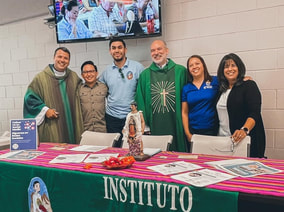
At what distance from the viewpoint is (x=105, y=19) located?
10.6 feet

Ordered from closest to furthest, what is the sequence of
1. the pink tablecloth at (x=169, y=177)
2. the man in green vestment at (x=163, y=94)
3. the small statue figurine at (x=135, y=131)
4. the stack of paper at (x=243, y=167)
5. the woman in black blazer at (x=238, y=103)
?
the pink tablecloth at (x=169, y=177), the stack of paper at (x=243, y=167), the small statue figurine at (x=135, y=131), the woman in black blazer at (x=238, y=103), the man in green vestment at (x=163, y=94)

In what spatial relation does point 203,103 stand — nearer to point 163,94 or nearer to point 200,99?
point 200,99

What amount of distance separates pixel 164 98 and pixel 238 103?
0.77 meters

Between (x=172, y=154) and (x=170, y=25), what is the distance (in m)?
1.94

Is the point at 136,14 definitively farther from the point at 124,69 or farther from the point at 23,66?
the point at 23,66

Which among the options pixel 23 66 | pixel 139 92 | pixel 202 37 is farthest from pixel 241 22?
pixel 23 66

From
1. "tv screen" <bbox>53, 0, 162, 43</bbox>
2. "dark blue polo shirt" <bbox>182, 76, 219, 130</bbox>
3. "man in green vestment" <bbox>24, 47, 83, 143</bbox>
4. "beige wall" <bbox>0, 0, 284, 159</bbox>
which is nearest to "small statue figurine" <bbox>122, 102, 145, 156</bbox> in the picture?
"dark blue polo shirt" <bbox>182, 76, 219, 130</bbox>

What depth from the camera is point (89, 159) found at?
191 cm

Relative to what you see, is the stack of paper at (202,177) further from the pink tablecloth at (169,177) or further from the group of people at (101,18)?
the group of people at (101,18)

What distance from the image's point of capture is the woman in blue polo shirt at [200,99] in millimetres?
2611

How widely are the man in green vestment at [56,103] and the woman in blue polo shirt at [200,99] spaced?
124 centimetres

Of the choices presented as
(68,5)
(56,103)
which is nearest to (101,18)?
(68,5)

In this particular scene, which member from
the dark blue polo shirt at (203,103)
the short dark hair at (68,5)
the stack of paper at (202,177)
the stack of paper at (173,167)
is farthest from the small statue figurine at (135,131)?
the short dark hair at (68,5)

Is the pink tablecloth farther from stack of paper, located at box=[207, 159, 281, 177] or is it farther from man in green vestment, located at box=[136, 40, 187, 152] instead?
man in green vestment, located at box=[136, 40, 187, 152]
